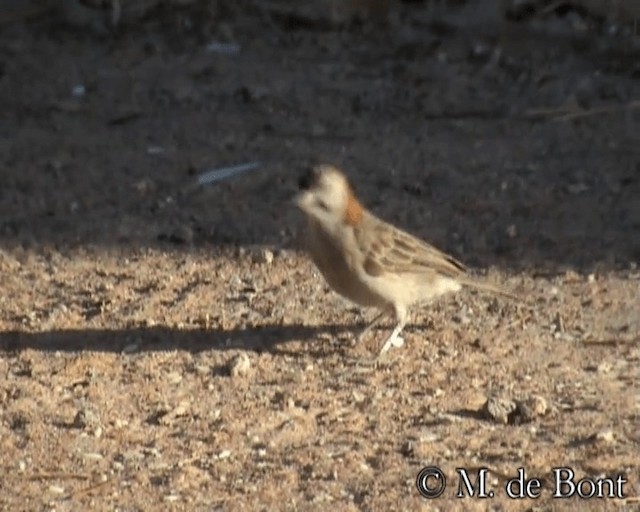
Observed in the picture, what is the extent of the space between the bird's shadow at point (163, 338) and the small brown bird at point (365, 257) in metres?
0.33

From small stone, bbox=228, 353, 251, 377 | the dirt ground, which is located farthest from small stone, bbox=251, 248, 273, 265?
small stone, bbox=228, 353, 251, 377

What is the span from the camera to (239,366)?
25.5 ft

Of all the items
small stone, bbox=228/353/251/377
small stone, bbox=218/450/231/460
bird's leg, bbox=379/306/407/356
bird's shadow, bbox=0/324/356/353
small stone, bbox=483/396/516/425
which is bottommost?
small stone, bbox=218/450/231/460

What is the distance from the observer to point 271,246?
928 centimetres

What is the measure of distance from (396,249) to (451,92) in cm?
362

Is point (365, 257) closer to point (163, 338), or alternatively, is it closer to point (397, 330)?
point (397, 330)

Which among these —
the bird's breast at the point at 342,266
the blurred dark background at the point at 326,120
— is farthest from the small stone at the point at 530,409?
the blurred dark background at the point at 326,120

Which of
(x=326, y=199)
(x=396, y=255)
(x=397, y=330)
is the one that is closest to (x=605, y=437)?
(x=397, y=330)

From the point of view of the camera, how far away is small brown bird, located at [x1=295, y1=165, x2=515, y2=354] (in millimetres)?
7992

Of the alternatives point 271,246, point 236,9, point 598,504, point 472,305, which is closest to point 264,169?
point 271,246

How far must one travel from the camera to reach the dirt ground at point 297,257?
6.88m

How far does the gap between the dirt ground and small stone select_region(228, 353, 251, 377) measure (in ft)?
0.04

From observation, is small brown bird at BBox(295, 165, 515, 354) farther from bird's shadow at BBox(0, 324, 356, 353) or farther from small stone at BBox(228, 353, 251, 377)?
small stone at BBox(228, 353, 251, 377)

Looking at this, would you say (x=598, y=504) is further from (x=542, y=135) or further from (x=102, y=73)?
(x=102, y=73)
